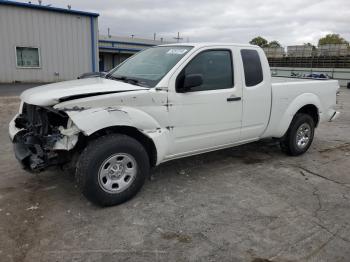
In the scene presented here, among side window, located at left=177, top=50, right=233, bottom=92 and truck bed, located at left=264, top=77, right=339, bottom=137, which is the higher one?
side window, located at left=177, top=50, right=233, bottom=92

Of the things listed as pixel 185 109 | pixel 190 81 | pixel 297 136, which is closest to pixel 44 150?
pixel 185 109

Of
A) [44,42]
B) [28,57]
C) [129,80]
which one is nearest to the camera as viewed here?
[129,80]

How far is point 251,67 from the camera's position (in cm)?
495

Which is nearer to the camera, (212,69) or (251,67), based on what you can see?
(212,69)

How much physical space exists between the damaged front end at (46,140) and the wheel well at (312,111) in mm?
4088

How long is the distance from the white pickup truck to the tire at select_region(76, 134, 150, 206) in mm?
11

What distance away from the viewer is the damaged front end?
139 inches

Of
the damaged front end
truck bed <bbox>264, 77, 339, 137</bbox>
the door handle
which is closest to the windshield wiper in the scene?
the damaged front end

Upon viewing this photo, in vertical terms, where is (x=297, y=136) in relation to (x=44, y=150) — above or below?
below

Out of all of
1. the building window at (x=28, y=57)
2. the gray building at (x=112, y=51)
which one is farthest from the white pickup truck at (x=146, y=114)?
the gray building at (x=112, y=51)

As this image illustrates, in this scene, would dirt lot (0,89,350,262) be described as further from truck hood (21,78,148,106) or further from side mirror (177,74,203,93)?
side mirror (177,74,203,93)

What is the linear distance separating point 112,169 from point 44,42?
17.0 m

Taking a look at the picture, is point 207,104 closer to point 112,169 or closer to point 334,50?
point 112,169

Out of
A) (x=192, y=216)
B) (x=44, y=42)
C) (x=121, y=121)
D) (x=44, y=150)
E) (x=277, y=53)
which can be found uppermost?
(x=277, y=53)
